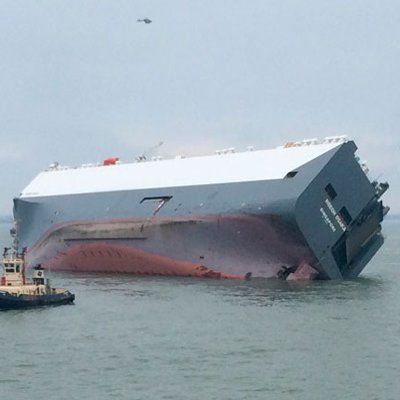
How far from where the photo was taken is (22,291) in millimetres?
44812

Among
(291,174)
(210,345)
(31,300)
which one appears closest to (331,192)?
(291,174)

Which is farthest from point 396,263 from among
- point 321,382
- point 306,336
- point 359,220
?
point 321,382

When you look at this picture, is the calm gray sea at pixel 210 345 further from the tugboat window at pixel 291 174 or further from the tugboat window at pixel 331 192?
the tugboat window at pixel 291 174

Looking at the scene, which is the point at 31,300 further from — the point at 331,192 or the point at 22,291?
the point at 331,192

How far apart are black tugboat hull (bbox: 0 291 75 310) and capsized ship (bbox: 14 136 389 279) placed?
41.4 feet

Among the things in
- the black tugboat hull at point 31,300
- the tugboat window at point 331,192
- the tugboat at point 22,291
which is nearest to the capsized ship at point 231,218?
the tugboat window at point 331,192

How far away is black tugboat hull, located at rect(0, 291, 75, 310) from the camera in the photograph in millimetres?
43219

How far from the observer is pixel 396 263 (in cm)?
7644

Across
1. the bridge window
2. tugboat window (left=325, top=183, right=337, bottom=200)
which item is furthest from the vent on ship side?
tugboat window (left=325, top=183, right=337, bottom=200)

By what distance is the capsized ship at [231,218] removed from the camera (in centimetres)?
5191

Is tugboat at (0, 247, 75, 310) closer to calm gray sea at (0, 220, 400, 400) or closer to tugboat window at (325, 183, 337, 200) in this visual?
calm gray sea at (0, 220, 400, 400)

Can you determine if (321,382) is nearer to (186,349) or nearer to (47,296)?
(186,349)

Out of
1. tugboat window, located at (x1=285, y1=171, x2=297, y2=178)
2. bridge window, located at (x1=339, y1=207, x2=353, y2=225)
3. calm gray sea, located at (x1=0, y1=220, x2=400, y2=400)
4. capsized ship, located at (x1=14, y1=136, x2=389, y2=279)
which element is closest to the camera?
calm gray sea, located at (x1=0, y1=220, x2=400, y2=400)

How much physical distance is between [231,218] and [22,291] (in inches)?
582
